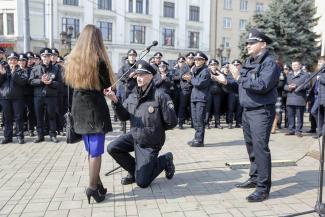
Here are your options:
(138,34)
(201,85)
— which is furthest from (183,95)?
(138,34)

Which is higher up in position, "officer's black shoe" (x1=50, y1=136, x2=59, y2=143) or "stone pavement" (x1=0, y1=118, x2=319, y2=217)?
"officer's black shoe" (x1=50, y1=136, x2=59, y2=143)

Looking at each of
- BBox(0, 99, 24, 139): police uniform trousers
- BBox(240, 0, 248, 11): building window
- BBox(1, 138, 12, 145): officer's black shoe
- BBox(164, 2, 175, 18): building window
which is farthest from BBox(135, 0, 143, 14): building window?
BBox(1, 138, 12, 145): officer's black shoe

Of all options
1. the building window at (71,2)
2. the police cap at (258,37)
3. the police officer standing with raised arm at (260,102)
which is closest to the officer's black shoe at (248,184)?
the police officer standing with raised arm at (260,102)

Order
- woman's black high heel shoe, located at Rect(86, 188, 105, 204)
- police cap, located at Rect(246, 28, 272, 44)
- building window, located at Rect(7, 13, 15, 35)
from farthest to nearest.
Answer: building window, located at Rect(7, 13, 15, 35), police cap, located at Rect(246, 28, 272, 44), woman's black high heel shoe, located at Rect(86, 188, 105, 204)

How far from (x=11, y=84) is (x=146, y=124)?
15.3 feet

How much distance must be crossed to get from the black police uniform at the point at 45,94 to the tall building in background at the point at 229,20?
41925 mm

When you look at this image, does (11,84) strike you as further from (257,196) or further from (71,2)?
(71,2)

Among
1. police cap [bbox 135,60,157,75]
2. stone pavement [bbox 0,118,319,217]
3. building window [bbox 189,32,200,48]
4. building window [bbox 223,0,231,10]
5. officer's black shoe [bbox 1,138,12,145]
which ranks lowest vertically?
stone pavement [bbox 0,118,319,217]

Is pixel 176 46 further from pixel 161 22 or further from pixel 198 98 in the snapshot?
pixel 198 98

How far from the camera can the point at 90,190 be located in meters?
4.45

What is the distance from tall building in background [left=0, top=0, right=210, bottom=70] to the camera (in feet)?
120

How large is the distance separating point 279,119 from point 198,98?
432 centimetres

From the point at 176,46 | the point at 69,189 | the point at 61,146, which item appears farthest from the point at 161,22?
the point at 69,189

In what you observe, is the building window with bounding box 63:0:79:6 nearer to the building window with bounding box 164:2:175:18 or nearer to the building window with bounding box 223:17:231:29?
the building window with bounding box 164:2:175:18
